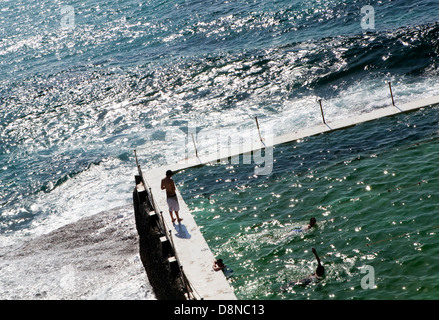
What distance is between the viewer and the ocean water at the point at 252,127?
Result: 1698cm

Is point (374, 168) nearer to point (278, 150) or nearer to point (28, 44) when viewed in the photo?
point (278, 150)

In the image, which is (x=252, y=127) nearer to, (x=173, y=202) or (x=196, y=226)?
(x=196, y=226)

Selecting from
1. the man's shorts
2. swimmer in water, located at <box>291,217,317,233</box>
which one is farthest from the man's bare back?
swimmer in water, located at <box>291,217,317,233</box>

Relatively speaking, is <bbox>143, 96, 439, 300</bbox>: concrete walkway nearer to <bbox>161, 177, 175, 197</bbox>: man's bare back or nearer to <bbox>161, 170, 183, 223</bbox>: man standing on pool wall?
<bbox>161, 170, 183, 223</bbox>: man standing on pool wall

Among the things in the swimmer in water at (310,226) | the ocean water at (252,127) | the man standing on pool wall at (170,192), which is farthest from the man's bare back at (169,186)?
the swimmer in water at (310,226)

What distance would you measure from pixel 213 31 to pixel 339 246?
33962mm

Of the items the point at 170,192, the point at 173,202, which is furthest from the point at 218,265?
the point at 170,192

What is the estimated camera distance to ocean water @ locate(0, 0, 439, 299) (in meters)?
17.0

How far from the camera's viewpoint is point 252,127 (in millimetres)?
29578

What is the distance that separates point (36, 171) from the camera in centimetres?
3136

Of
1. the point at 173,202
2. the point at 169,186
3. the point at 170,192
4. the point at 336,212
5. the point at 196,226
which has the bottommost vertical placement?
the point at 336,212

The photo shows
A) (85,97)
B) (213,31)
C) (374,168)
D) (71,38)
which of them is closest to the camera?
(374,168)

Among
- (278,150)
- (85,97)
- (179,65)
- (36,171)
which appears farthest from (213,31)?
(278,150)
